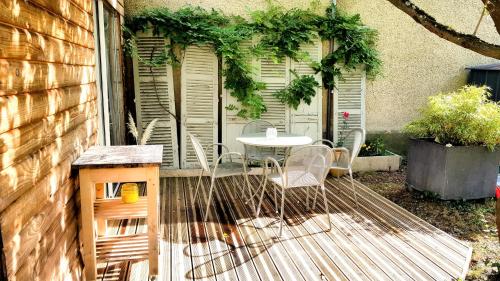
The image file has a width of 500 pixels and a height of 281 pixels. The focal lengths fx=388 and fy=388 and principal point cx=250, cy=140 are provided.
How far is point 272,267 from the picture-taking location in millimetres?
3201

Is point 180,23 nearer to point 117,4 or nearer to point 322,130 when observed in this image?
point 117,4

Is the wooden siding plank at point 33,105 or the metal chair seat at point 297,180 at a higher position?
the wooden siding plank at point 33,105

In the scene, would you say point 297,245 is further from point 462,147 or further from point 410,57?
point 410,57

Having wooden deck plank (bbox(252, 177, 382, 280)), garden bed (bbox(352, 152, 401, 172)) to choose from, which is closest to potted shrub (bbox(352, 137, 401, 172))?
garden bed (bbox(352, 152, 401, 172))

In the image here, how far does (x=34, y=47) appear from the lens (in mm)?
1923

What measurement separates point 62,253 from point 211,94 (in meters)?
3.91

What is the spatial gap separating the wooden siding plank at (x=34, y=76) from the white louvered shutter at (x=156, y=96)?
2891 mm

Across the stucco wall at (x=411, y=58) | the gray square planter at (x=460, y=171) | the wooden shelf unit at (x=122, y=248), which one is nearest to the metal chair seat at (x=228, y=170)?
the wooden shelf unit at (x=122, y=248)

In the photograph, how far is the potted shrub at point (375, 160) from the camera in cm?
636

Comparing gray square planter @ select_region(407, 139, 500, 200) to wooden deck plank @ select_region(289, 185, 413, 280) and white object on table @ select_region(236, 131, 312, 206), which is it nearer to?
wooden deck plank @ select_region(289, 185, 413, 280)

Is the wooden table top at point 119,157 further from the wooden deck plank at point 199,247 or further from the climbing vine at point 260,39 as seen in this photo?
the climbing vine at point 260,39

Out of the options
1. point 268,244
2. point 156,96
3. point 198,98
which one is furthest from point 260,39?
point 268,244

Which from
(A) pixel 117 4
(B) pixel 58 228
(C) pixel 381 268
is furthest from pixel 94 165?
(A) pixel 117 4

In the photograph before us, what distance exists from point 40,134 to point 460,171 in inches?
184
